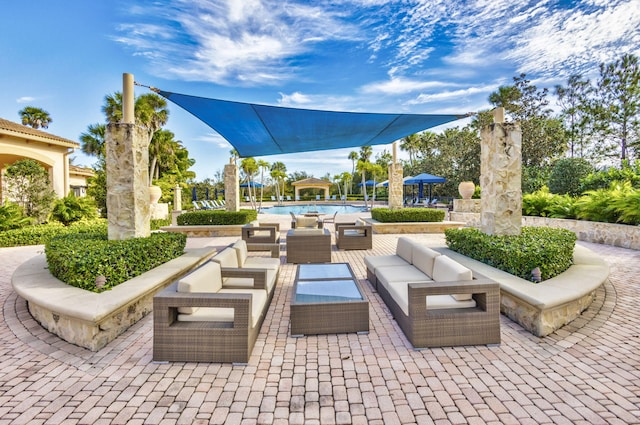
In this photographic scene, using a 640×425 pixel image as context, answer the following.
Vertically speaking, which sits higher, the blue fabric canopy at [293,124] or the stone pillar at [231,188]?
the blue fabric canopy at [293,124]

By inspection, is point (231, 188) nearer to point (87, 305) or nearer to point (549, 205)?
point (87, 305)

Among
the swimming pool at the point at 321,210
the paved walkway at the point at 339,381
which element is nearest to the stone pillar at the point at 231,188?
the paved walkway at the point at 339,381

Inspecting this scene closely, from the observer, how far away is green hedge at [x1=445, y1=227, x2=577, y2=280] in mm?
3447

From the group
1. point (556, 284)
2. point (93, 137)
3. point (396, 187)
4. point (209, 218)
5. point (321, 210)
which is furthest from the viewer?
point (321, 210)

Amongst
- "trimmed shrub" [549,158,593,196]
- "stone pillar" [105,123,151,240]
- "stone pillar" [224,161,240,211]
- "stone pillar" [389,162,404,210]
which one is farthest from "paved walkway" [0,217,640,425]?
"trimmed shrub" [549,158,593,196]

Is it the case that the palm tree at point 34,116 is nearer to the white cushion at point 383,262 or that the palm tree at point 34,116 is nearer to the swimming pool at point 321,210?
the swimming pool at point 321,210

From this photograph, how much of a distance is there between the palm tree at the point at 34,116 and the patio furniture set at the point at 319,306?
2917 cm

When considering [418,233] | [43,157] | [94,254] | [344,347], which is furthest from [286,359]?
[43,157]

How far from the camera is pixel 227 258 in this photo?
358 cm

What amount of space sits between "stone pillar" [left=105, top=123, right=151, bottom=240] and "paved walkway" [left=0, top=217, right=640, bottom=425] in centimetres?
150

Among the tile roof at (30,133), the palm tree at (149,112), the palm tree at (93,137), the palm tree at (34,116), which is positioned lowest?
the tile roof at (30,133)

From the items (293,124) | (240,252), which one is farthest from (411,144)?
(240,252)

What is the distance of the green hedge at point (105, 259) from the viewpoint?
10.6 feet

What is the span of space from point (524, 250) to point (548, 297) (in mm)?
840
